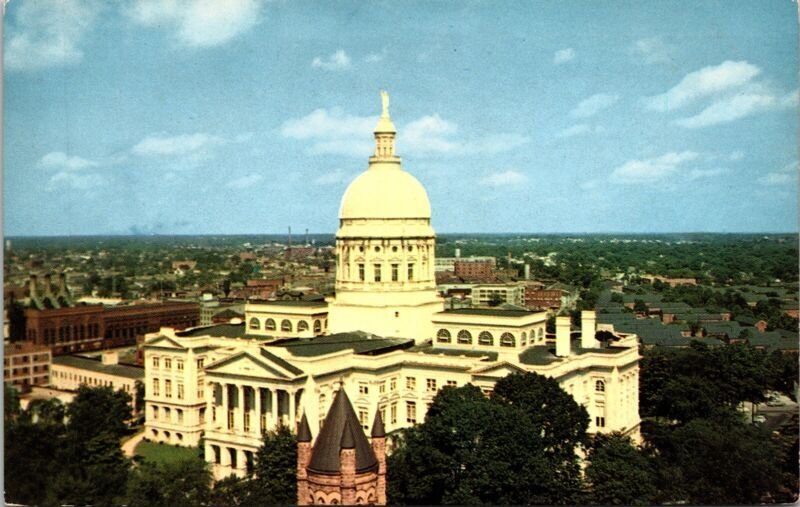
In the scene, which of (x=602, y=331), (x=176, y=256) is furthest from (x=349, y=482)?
(x=176, y=256)

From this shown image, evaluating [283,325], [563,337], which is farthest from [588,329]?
[283,325]

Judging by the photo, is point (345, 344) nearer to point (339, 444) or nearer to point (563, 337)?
point (563, 337)

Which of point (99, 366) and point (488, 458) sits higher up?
point (99, 366)

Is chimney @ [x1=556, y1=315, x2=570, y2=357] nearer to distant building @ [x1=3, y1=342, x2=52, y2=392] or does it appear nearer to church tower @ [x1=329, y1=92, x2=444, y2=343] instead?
church tower @ [x1=329, y1=92, x2=444, y2=343]

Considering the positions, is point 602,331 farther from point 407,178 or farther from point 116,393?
point 116,393

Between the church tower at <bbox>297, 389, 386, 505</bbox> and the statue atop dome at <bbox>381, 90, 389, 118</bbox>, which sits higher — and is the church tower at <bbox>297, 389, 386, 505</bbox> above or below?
below

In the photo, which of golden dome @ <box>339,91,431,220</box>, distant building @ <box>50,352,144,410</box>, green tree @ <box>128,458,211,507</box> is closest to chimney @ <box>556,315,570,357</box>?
golden dome @ <box>339,91,431,220</box>
